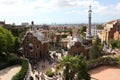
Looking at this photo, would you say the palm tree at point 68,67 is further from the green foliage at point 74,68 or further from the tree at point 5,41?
the tree at point 5,41

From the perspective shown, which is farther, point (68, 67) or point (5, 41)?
point (5, 41)

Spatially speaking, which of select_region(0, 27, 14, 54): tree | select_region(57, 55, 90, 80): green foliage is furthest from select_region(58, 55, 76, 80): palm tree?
select_region(0, 27, 14, 54): tree

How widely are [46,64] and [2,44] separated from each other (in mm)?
10172

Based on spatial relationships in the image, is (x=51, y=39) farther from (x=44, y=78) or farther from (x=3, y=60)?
(x=44, y=78)

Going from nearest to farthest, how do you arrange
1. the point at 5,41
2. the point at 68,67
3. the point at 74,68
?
1. the point at 74,68
2. the point at 68,67
3. the point at 5,41

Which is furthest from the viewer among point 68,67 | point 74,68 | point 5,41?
point 5,41

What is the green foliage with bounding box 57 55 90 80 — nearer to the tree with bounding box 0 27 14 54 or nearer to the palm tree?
the palm tree

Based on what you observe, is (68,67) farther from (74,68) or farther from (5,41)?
(5,41)

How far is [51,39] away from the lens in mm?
104688

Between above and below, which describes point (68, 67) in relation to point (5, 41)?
below

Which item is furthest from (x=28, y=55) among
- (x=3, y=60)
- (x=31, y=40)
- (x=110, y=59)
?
(x=110, y=59)

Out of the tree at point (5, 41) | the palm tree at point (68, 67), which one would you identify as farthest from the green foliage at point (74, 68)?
the tree at point (5, 41)

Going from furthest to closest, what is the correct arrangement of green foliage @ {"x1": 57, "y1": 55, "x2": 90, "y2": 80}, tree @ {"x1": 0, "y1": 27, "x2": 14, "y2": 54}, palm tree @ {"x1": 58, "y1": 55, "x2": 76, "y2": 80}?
tree @ {"x1": 0, "y1": 27, "x2": 14, "y2": 54} < palm tree @ {"x1": 58, "y1": 55, "x2": 76, "y2": 80} < green foliage @ {"x1": 57, "y1": 55, "x2": 90, "y2": 80}

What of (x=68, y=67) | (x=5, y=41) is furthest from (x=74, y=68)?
(x=5, y=41)
